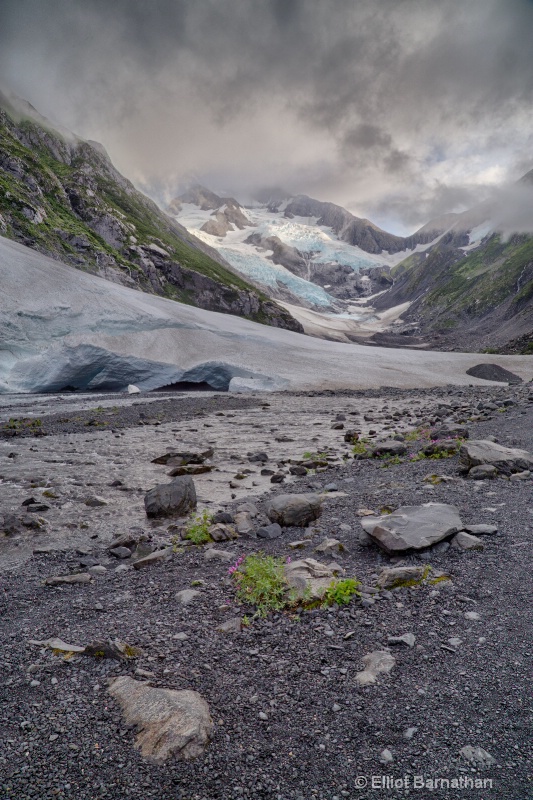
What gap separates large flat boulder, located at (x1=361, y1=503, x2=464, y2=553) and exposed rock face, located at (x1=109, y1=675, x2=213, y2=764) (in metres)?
2.74

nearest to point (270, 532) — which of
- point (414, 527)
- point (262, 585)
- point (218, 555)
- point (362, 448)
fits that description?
point (218, 555)

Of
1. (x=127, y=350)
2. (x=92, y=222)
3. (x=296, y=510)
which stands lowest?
(x=296, y=510)

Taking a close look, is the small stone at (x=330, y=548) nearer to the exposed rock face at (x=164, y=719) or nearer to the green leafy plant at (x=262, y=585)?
the green leafy plant at (x=262, y=585)

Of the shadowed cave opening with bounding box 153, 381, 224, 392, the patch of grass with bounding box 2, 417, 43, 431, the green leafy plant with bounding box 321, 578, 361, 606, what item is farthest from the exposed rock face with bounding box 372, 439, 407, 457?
the shadowed cave opening with bounding box 153, 381, 224, 392

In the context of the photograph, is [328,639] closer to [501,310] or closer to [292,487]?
[292,487]

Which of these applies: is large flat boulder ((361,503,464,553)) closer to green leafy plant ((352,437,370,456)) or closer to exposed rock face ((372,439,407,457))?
exposed rock face ((372,439,407,457))

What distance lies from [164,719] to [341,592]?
1.92 meters

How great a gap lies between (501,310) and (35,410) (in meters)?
185

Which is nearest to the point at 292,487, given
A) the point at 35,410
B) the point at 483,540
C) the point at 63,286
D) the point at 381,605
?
the point at 483,540

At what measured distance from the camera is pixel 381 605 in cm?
399

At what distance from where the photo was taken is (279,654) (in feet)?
11.5

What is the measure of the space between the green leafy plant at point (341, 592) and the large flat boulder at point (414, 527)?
0.89 meters

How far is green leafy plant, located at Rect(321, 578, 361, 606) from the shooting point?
4.09m

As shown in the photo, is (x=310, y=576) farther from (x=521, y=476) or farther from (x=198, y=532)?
(x=521, y=476)
